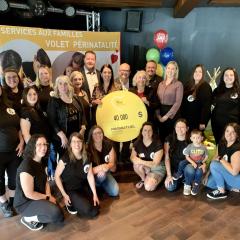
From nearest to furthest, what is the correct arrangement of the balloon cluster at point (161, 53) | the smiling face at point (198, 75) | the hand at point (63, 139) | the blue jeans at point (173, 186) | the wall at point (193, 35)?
the hand at point (63, 139), the blue jeans at point (173, 186), the smiling face at point (198, 75), the balloon cluster at point (161, 53), the wall at point (193, 35)

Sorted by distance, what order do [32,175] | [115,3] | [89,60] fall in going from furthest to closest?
[115,3]
[89,60]
[32,175]

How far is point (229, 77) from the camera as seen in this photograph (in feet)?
10.0

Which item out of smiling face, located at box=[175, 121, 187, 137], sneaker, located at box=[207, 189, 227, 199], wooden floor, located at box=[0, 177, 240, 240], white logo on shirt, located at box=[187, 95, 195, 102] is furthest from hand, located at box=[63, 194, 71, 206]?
white logo on shirt, located at box=[187, 95, 195, 102]

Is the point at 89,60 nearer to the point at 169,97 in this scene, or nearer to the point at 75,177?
the point at 169,97

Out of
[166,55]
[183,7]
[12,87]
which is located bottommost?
[12,87]

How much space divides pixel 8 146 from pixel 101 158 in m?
0.91

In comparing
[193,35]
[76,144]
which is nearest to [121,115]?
[76,144]

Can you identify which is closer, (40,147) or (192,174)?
(40,147)

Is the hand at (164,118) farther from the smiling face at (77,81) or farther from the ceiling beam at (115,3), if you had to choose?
the ceiling beam at (115,3)

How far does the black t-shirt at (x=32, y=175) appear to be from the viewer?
2.24m

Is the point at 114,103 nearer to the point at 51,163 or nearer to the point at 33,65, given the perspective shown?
the point at 51,163

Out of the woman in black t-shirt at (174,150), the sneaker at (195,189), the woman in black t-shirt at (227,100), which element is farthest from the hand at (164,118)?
the sneaker at (195,189)

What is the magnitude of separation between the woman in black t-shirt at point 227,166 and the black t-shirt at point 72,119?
147 cm

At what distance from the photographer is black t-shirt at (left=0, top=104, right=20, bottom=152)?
2.39 m
